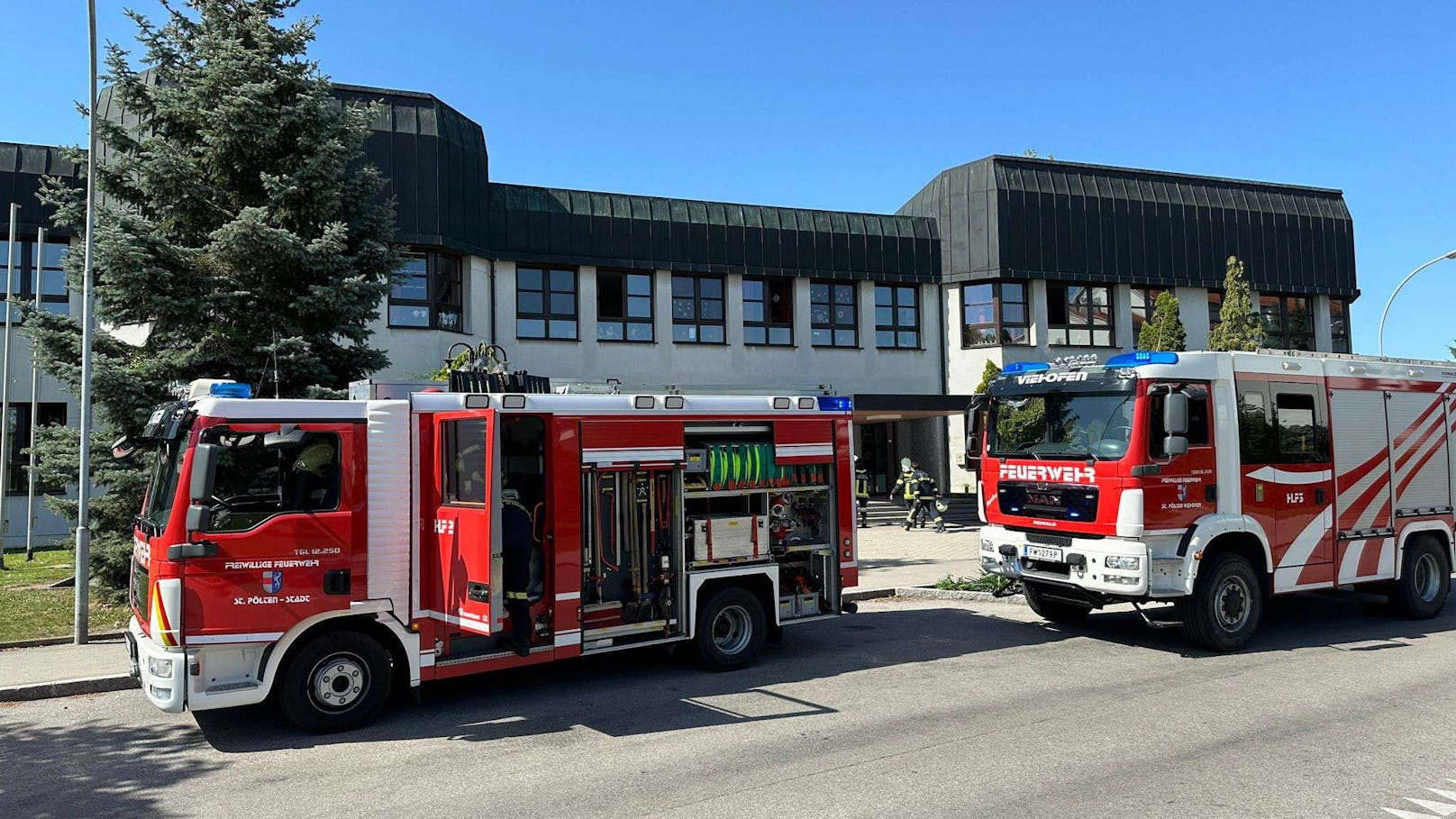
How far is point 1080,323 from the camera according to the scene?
29.5 m

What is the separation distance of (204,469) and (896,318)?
78.7ft

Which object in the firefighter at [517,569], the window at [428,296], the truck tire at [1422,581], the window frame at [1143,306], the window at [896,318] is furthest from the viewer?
the window frame at [1143,306]

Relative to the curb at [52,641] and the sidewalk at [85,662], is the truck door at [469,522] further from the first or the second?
the curb at [52,641]

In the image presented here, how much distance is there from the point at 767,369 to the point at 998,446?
1612 centimetres

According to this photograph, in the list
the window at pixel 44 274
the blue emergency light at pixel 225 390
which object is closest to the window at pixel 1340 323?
the blue emergency light at pixel 225 390

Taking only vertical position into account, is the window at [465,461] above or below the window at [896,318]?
below

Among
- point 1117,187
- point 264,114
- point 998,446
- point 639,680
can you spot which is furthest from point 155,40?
point 1117,187

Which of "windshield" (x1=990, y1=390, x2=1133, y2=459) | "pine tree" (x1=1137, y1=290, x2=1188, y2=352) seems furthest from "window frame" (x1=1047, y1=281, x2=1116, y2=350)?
"windshield" (x1=990, y1=390, x2=1133, y2=459)

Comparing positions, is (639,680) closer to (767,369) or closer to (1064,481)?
(1064,481)

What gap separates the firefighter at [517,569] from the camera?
8.14 m

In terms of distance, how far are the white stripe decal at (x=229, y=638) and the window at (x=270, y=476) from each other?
2.57 feet

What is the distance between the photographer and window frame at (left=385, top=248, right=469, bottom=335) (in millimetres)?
21891

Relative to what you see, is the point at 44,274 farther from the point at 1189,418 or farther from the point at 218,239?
the point at 1189,418

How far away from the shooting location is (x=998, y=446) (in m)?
11.4
